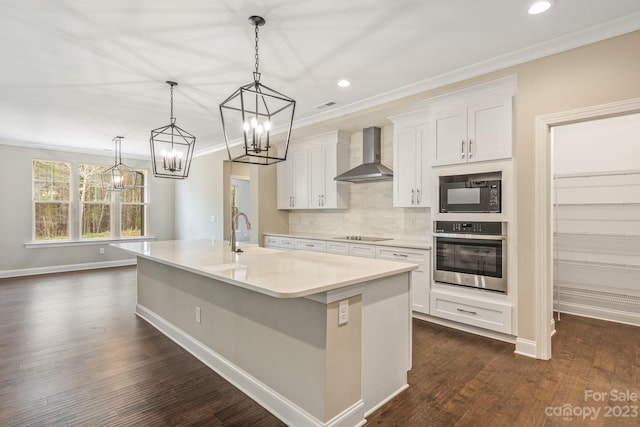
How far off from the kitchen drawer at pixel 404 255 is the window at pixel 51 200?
6.83 meters

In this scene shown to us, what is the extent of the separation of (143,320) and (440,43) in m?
4.18

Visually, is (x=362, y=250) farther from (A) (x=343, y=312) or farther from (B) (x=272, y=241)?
(A) (x=343, y=312)

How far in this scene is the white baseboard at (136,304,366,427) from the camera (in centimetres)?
188

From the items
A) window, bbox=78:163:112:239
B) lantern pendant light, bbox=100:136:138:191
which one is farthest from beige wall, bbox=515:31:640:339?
window, bbox=78:163:112:239

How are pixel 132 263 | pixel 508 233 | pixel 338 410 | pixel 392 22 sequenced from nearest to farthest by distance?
pixel 338 410
pixel 392 22
pixel 508 233
pixel 132 263

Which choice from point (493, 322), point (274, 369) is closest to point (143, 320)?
point (274, 369)

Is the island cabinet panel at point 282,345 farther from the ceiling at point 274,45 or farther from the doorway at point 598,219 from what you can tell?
the doorway at point 598,219

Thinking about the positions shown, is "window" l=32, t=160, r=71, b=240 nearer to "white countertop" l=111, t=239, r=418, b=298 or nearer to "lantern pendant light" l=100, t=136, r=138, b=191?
"lantern pendant light" l=100, t=136, r=138, b=191

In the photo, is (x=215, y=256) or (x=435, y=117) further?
(x=435, y=117)

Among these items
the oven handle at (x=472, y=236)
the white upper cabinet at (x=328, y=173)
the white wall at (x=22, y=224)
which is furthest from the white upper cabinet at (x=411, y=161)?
the white wall at (x=22, y=224)

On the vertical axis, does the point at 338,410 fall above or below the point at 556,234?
below

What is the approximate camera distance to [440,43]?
279cm

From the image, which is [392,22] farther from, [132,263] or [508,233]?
[132,263]

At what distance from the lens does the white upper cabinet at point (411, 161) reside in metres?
3.96
